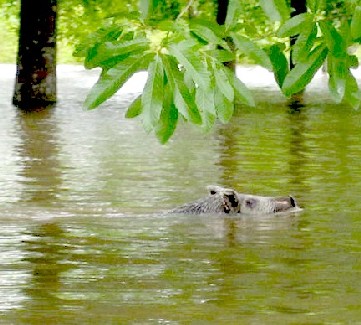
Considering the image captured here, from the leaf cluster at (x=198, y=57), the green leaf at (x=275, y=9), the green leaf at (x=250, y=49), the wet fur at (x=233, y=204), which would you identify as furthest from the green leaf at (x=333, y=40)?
the wet fur at (x=233, y=204)

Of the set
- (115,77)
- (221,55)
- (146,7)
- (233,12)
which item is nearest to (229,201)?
(233,12)

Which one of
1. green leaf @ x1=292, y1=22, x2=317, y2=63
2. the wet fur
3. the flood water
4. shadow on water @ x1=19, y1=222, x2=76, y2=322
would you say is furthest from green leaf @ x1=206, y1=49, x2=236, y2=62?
the wet fur

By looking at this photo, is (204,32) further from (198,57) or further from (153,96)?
(153,96)

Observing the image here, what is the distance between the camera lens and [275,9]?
585cm

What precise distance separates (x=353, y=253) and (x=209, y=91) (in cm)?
509

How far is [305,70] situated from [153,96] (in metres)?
0.82

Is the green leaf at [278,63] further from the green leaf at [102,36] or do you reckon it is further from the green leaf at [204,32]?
the green leaf at [102,36]

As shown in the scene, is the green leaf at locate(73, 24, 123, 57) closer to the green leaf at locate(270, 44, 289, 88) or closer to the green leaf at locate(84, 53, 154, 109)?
the green leaf at locate(84, 53, 154, 109)

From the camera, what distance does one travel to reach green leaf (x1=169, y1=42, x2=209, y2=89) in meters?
5.46

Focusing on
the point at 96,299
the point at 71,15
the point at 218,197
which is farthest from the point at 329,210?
the point at 71,15

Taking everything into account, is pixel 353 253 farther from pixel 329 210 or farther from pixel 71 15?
pixel 71 15

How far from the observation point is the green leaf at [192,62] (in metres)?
5.46

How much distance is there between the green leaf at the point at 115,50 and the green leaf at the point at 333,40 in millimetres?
880

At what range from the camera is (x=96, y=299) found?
338 inches
